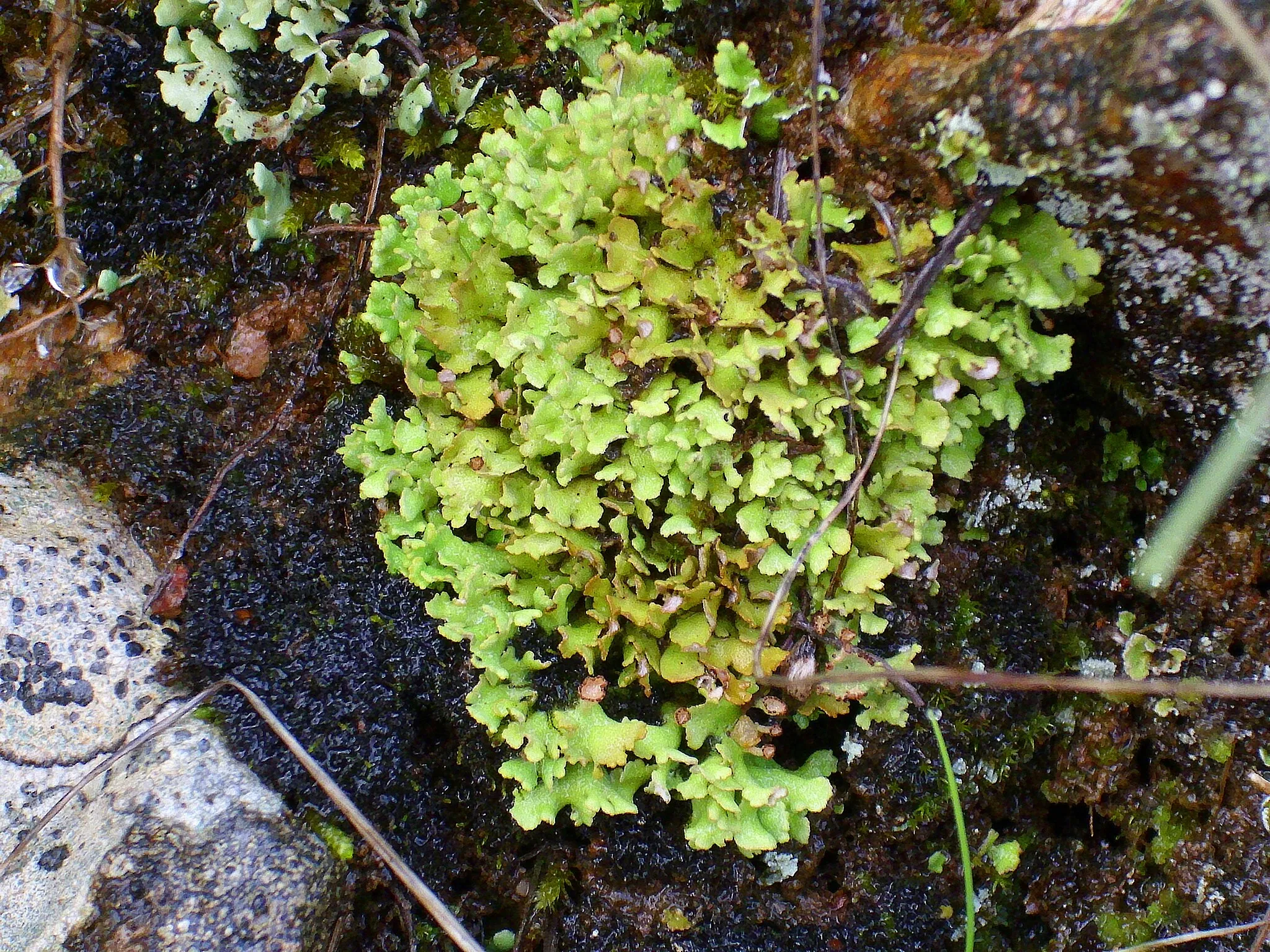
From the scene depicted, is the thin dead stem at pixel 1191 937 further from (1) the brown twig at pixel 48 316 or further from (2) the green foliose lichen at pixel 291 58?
(1) the brown twig at pixel 48 316

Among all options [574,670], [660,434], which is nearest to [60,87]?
[660,434]

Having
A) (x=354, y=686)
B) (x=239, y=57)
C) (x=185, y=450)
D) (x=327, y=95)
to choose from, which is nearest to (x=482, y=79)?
(x=327, y=95)

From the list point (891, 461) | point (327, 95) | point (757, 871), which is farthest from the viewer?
point (327, 95)

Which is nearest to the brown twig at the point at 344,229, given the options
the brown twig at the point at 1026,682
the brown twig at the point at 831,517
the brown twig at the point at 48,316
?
the brown twig at the point at 48,316

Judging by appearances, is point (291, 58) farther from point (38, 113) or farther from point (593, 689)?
point (593, 689)

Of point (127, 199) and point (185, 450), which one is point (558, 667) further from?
point (127, 199)

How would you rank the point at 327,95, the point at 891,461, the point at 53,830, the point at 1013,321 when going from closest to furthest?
the point at 1013,321
the point at 891,461
the point at 53,830
the point at 327,95

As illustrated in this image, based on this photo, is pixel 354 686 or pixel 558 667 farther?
pixel 354 686
